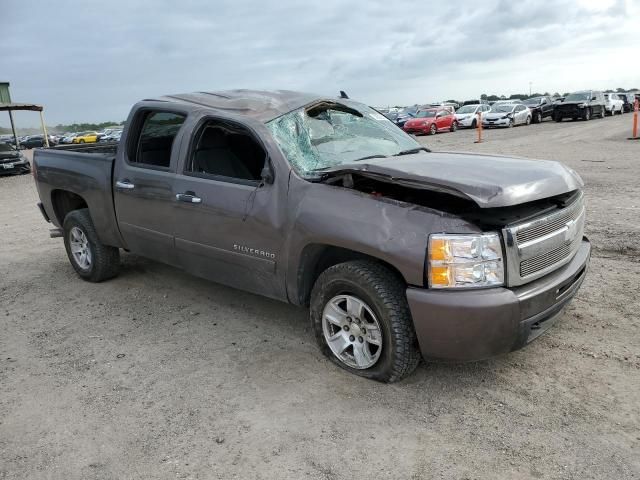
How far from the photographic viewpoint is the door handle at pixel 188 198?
419 cm

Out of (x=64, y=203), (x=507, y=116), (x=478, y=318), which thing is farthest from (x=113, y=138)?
(x=507, y=116)

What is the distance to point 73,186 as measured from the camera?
18.2ft

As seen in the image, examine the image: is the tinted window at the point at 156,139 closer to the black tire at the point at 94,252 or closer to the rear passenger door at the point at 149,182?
the rear passenger door at the point at 149,182

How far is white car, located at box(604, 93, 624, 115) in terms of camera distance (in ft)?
116

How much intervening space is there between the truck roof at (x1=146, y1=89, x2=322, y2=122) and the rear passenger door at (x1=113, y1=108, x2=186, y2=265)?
0.69 feet

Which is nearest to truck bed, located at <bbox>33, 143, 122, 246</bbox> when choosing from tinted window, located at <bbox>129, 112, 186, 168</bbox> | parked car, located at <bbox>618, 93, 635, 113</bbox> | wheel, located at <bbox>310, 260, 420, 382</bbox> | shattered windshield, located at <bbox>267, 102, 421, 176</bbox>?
tinted window, located at <bbox>129, 112, 186, 168</bbox>

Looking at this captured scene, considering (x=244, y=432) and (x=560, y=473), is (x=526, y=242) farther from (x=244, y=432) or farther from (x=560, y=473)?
(x=244, y=432)

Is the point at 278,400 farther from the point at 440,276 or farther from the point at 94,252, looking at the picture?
the point at 94,252

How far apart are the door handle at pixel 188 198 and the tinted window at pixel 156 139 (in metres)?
0.43

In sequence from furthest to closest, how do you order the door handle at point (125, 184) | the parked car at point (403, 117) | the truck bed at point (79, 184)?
the parked car at point (403, 117) < the truck bed at point (79, 184) < the door handle at point (125, 184)

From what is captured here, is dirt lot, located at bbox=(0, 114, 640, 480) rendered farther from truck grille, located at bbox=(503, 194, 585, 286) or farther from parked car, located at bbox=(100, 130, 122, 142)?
parked car, located at bbox=(100, 130, 122, 142)

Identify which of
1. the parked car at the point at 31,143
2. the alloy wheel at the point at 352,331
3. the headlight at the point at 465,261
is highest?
the parked car at the point at 31,143

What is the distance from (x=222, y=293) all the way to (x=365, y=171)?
2.40 m

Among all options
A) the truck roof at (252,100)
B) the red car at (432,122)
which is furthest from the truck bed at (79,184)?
the red car at (432,122)
